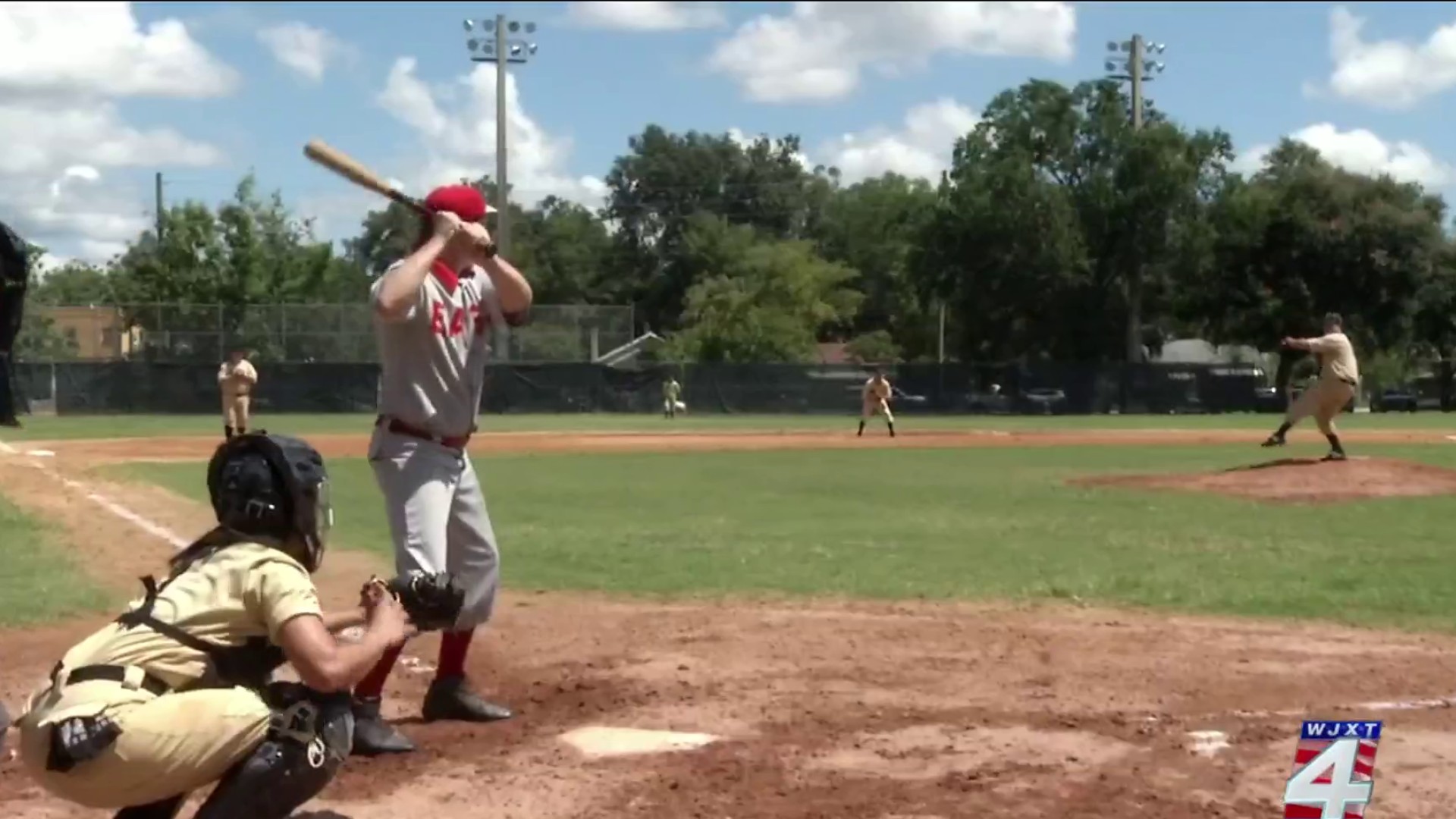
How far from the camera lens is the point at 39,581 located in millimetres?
11195

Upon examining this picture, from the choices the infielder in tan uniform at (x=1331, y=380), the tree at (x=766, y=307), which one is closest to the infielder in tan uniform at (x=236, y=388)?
the infielder in tan uniform at (x=1331, y=380)

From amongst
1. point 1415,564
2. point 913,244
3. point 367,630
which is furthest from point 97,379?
point 367,630

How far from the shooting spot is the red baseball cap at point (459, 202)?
20.3ft

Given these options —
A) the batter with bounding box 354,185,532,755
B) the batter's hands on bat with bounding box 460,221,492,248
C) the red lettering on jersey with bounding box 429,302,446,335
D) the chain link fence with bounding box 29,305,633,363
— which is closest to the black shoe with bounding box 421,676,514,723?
the batter with bounding box 354,185,532,755

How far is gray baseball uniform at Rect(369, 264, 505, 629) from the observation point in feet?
20.5

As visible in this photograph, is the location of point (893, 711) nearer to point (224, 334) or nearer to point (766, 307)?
point (224, 334)

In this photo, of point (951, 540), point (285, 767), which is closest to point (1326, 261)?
point (951, 540)

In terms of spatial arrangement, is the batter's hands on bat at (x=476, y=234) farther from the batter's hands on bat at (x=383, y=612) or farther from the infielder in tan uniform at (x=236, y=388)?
the infielder in tan uniform at (x=236, y=388)

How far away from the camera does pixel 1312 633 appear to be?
8.68 m

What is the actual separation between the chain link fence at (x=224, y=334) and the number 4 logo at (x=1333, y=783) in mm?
52377

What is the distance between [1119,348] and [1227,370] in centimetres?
776

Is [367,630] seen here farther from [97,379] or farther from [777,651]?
[97,379]

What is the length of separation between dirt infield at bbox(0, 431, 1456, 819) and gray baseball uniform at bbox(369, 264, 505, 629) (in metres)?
0.78

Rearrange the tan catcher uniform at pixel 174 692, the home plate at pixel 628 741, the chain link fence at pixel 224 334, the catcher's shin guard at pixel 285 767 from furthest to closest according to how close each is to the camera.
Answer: the chain link fence at pixel 224 334 → the home plate at pixel 628 741 → the catcher's shin guard at pixel 285 767 → the tan catcher uniform at pixel 174 692
